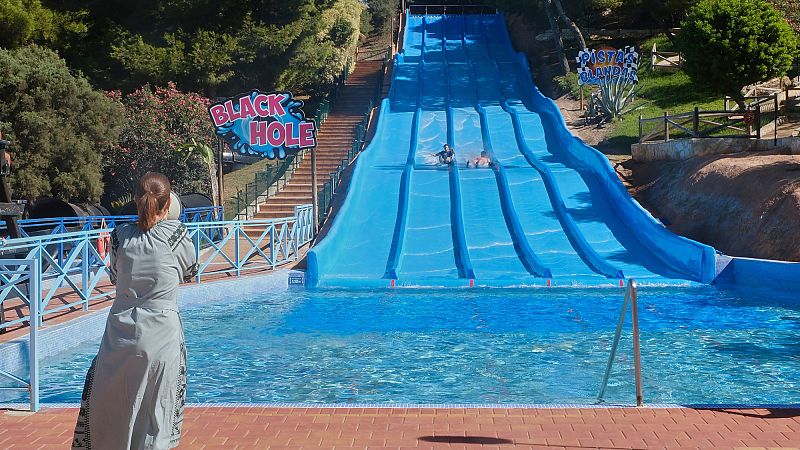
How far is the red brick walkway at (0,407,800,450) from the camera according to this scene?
5266 mm

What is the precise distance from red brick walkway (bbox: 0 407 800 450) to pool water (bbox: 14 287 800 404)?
122 cm

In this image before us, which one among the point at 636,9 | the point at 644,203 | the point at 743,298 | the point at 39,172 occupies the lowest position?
the point at 743,298

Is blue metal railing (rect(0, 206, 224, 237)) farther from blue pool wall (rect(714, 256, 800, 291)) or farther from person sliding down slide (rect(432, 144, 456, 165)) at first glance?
blue pool wall (rect(714, 256, 800, 291))

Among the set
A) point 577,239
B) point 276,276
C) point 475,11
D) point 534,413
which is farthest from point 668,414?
point 475,11

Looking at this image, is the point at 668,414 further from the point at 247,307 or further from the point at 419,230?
the point at 419,230

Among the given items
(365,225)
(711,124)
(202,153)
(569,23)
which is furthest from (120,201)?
(711,124)

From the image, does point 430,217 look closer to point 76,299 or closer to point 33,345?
point 76,299

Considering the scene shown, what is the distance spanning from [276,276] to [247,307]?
182 centimetres

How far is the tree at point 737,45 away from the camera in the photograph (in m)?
20.5

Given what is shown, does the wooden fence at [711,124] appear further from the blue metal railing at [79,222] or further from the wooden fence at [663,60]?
the blue metal railing at [79,222]

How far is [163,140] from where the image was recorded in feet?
A: 78.6

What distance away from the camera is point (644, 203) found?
60.3 feet

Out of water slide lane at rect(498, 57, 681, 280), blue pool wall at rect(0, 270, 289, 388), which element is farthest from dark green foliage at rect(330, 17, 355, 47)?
blue pool wall at rect(0, 270, 289, 388)

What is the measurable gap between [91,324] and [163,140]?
47.9 ft
